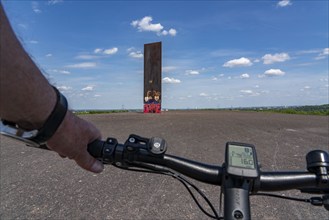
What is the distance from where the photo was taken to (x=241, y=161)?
1343mm

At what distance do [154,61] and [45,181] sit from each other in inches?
976

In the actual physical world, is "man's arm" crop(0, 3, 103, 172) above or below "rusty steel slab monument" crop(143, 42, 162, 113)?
below

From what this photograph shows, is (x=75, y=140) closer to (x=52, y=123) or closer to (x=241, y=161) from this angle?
(x=52, y=123)

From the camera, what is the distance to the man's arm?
102 cm

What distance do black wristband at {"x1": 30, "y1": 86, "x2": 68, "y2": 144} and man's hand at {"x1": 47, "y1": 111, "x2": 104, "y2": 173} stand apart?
0.08ft

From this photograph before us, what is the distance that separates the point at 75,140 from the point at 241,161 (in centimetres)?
73

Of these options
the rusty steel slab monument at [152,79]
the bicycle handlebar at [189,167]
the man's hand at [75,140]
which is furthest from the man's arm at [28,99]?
the rusty steel slab monument at [152,79]

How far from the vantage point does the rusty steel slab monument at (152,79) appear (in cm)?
2862

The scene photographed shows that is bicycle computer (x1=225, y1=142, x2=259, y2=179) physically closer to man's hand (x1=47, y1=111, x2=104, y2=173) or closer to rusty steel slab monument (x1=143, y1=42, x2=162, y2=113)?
man's hand (x1=47, y1=111, x2=104, y2=173)

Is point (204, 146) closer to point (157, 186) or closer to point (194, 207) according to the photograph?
point (157, 186)

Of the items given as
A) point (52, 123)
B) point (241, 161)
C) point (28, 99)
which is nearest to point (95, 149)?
point (52, 123)

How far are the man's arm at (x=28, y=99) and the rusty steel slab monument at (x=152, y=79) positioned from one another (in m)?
27.2

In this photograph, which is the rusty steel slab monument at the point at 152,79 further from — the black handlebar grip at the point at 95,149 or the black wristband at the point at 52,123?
the black wristband at the point at 52,123

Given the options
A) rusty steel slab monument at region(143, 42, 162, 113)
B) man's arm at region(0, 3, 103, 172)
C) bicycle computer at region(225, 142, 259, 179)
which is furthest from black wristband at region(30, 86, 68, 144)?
rusty steel slab monument at region(143, 42, 162, 113)
